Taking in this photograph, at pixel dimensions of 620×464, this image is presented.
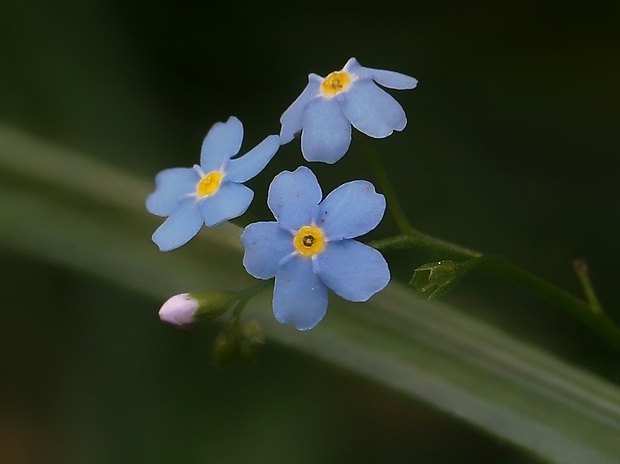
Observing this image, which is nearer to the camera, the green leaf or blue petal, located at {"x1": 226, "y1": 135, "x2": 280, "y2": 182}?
blue petal, located at {"x1": 226, "y1": 135, "x2": 280, "y2": 182}

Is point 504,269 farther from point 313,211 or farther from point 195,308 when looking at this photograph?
point 195,308

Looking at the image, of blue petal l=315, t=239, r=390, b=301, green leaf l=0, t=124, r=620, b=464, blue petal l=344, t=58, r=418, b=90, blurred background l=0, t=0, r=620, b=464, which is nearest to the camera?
blue petal l=315, t=239, r=390, b=301

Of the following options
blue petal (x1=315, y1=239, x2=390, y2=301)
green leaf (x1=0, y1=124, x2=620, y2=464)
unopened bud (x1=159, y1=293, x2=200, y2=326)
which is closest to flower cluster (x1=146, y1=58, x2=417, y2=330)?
blue petal (x1=315, y1=239, x2=390, y2=301)

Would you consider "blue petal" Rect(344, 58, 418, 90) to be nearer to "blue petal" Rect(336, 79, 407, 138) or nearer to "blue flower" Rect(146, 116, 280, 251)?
"blue petal" Rect(336, 79, 407, 138)

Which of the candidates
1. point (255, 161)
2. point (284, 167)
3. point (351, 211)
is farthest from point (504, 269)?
point (284, 167)

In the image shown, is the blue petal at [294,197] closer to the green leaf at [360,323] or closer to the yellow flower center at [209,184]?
the yellow flower center at [209,184]
